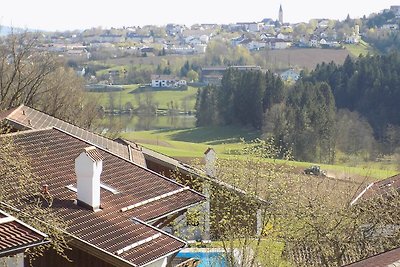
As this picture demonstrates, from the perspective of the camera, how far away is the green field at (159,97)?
88.7 m

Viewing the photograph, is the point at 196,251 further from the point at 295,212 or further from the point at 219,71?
the point at 219,71

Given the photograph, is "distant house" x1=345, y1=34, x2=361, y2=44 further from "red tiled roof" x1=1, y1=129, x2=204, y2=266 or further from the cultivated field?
"red tiled roof" x1=1, y1=129, x2=204, y2=266

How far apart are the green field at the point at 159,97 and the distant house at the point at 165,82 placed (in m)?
3.57

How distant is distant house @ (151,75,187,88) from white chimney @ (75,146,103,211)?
9783cm

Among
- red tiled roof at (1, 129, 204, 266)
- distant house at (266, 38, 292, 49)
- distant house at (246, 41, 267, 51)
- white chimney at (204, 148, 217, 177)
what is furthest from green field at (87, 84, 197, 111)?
red tiled roof at (1, 129, 204, 266)

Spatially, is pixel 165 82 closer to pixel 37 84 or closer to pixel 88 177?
pixel 37 84

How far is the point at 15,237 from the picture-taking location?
849 centimetres

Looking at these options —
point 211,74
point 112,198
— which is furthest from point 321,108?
point 211,74

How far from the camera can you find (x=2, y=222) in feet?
28.5

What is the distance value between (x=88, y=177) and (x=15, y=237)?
358 cm

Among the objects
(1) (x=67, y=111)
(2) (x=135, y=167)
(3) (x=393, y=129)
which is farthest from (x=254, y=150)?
(3) (x=393, y=129)

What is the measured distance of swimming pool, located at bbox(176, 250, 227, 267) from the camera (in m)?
14.2

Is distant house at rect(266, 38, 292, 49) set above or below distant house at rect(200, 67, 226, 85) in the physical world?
above

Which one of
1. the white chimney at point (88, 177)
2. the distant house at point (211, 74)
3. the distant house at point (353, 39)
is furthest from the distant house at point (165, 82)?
the white chimney at point (88, 177)
